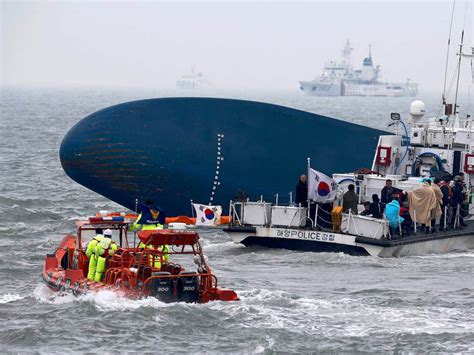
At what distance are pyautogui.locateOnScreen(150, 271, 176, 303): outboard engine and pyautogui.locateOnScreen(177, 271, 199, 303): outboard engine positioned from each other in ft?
0.57

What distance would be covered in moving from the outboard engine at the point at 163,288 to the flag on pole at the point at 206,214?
10195 millimetres

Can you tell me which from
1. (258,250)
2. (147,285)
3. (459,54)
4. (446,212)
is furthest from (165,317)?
(459,54)

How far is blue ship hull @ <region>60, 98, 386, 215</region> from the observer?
32.1 meters

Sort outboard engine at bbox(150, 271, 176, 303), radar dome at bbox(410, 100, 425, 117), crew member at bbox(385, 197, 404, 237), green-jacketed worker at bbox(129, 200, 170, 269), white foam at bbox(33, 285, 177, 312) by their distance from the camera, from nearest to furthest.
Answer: white foam at bbox(33, 285, 177, 312), outboard engine at bbox(150, 271, 176, 303), green-jacketed worker at bbox(129, 200, 170, 269), crew member at bbox(385, 197, 404, 237), radar dome at bbox(410, 100, 425, 117)

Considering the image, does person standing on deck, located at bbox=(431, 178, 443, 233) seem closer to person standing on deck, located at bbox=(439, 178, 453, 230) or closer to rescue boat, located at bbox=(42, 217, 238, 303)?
person standing on deck, located at bbox=(439, 178, 453, 230)

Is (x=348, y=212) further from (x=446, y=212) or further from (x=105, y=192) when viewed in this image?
(x=105, y=192)

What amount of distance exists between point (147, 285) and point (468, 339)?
5317 millimetres

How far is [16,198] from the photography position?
38906 millimetres

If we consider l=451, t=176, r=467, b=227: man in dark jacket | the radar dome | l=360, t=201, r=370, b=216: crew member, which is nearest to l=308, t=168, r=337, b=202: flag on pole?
l=360, t=201, r=370, b=216: crew member

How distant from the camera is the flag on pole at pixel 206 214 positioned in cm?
3114

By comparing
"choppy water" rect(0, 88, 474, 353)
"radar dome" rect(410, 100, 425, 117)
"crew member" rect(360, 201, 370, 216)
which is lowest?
"choppy water" rect(0, 88, 474, 353)

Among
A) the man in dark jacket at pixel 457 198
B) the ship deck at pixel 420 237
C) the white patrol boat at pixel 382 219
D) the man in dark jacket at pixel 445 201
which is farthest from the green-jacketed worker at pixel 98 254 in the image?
the man in dark jacket at pixel 457 198

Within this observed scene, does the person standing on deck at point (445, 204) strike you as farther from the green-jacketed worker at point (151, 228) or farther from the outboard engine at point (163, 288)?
the outboard engine at point (163, 288)

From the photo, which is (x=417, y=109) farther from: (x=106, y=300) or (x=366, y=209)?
(x=106, y=300)
